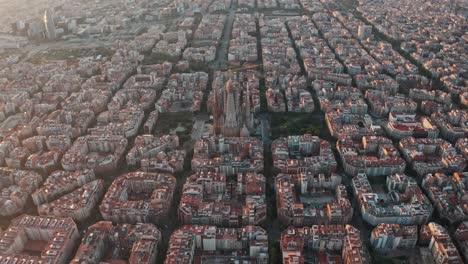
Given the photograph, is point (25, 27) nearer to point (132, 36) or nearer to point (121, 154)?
point (132, 36)

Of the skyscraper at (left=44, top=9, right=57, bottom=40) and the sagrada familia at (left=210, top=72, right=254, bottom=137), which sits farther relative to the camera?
the skyscraper at (left=44, top=9, right=57, bottom=40)

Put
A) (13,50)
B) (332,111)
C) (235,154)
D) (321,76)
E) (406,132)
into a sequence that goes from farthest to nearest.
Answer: (13,50)
(321,76)
(332,111)
(406,132)
(235,154)

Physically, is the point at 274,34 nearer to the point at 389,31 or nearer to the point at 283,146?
the point at 389,31

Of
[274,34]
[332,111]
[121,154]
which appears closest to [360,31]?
[274,34]

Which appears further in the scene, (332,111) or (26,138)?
(332,111)

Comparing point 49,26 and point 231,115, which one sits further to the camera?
point 49,26

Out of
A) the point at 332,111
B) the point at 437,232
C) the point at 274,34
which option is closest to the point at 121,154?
the point at 332,111

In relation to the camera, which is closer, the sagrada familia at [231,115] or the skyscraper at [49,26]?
the sagrada familia at [231,115]

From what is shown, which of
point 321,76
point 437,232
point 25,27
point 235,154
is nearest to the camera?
point 437,232

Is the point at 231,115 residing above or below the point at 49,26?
below
